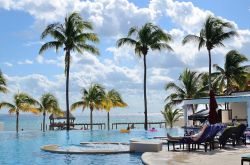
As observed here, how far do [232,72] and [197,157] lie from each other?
1170 inches

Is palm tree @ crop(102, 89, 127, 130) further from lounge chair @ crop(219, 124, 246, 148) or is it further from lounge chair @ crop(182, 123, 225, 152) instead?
lounge chair @ crop(182, 123, 225, 152)

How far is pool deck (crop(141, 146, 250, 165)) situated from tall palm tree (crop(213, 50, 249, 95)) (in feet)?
87.3

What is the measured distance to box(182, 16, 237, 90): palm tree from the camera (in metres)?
40.5

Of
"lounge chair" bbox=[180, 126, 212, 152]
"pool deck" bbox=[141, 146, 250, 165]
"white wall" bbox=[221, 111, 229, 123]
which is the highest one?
"white wall" bbox=[221, 111, 229, 123]

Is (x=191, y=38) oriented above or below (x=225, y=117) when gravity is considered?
above

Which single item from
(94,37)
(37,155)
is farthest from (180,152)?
(94,37)

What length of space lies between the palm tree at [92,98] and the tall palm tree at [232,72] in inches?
508

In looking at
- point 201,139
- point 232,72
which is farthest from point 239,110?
point 201,139

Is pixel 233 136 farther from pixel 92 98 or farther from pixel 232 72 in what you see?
pixel 92 98

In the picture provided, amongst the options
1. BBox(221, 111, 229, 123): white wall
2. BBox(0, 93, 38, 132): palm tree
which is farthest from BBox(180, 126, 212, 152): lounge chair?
BBox(0, 93, 38, 132): palm tree

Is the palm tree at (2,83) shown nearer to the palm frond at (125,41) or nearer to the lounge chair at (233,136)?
the palm frond at (125,41)

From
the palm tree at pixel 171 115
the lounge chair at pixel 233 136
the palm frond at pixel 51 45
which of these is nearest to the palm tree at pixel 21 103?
the palm frond at pixel 51 45

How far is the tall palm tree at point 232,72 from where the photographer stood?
42062 mm

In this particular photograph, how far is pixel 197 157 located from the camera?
14.2m
